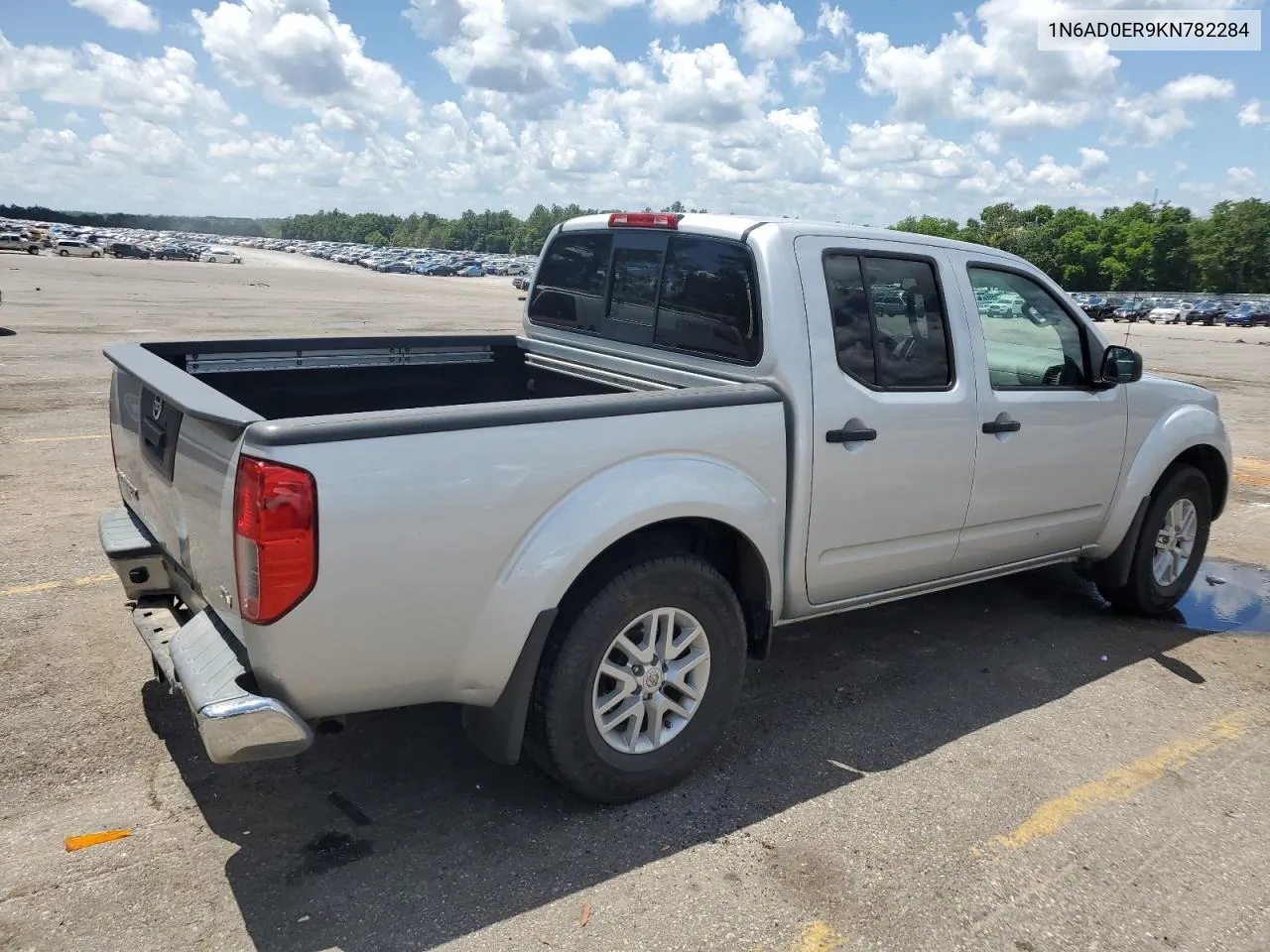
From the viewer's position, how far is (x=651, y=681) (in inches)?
131

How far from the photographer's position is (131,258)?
270 feet

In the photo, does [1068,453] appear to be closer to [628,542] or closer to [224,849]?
[628,542]

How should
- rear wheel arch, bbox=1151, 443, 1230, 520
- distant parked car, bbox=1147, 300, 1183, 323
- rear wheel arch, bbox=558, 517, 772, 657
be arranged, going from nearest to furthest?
rear wheel arch, bbox=558, 517, 772, 657
rear wheel arch, bbox=1151, 443, 1230, 520
distant parked car, bbox=1147, 300, 1183, 323

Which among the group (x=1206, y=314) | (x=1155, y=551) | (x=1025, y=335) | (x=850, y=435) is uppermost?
(x=1206, y=314)

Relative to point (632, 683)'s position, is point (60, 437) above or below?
below

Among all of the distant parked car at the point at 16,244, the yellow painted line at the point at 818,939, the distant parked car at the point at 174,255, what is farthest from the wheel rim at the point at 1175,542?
the distant parked car at the point at 174,255

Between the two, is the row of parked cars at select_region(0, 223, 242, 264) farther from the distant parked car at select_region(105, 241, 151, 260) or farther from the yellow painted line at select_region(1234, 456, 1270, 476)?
the yellow painted line at select_region(1234, 456, 1270, 476)

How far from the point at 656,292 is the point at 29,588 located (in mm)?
3592

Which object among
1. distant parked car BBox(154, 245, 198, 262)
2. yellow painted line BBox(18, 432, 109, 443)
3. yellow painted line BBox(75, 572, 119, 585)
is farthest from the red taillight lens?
distant parked car BBox(154, 245, 198, 262)

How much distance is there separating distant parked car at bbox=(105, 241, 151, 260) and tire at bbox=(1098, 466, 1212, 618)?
306 ft

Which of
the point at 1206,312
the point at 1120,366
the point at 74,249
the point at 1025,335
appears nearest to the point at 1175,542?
the point at 1120,366

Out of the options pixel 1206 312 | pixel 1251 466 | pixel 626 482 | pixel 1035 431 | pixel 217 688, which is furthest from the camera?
pixel 1206 312

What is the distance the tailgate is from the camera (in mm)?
2693

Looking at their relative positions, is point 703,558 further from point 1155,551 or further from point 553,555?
point 1155,551
